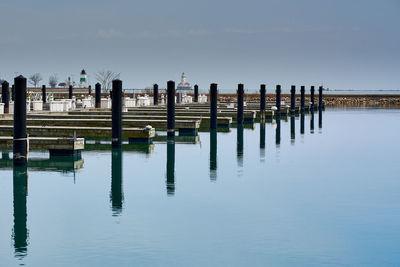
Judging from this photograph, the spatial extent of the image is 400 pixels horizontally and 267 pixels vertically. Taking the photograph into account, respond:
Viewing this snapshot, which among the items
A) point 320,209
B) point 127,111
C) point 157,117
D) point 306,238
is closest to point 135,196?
point 320,209

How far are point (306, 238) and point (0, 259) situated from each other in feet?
16.3

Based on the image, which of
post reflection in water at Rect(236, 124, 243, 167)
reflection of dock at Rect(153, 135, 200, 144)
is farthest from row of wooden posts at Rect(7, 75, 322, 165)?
post reflection in water at Rect(236, 124, 243, 167)

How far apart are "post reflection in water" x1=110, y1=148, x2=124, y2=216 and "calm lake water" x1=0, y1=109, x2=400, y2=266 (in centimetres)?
4

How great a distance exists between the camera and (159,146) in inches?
1072

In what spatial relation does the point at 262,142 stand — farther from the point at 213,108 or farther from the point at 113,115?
the point at 113,115

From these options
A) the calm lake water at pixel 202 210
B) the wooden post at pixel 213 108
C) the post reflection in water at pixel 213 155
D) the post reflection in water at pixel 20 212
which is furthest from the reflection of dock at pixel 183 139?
the post reflection in water at pixel 20 212

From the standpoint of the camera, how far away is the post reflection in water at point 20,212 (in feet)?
36.9

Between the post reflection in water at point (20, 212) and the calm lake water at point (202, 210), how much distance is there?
0.02 meters

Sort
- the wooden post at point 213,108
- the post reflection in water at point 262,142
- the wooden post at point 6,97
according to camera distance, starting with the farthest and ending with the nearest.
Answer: the wooden post at point 6,97 < the wooden post at point 213,108 < the post reflection in water at point 262,142

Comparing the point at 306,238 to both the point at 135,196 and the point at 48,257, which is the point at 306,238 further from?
the point at 135,196

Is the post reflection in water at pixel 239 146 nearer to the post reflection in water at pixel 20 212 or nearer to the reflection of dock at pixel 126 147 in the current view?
the reflection of dock at pixel 126 147

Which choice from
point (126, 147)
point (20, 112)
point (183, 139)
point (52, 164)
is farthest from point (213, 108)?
point (20, 112)

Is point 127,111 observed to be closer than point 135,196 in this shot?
No

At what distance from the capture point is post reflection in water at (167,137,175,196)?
17.2 metres
